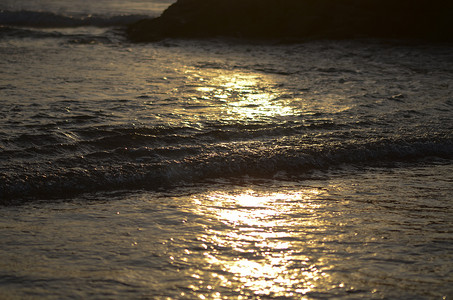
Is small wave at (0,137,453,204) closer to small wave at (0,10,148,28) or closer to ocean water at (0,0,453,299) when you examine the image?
ocean water at (0,0,453,299)

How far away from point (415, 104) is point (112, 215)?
5.33 m

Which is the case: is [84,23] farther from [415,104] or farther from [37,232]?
[37,232]

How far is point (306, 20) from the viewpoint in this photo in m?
16.8

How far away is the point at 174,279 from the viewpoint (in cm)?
299

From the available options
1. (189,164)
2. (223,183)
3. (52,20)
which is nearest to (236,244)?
(223,183)

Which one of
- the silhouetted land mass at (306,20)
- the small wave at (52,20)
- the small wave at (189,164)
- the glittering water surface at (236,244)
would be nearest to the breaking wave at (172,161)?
the small wave at (189,164)

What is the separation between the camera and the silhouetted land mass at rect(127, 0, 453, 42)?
16.2m

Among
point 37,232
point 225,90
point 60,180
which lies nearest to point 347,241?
point 37,232

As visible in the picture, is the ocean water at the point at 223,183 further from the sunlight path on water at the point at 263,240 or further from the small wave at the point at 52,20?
the small wave at the point at 52,20

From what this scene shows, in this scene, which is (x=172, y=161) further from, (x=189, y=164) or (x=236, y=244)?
(x=236, y=244)

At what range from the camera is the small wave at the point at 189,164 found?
4523 millimetres

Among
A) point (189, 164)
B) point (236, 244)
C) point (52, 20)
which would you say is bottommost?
point (236, 244)

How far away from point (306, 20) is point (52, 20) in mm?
→ 9815

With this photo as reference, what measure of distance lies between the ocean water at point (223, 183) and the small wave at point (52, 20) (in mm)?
10137
